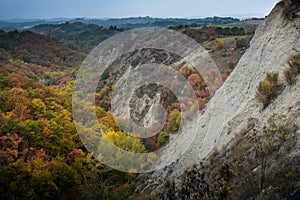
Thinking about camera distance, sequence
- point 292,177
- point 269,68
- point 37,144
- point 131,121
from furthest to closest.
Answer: point 131,121 → point 37,144 → point 269,68 → point 292,177

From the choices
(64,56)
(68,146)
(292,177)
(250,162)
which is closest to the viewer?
(292,177)

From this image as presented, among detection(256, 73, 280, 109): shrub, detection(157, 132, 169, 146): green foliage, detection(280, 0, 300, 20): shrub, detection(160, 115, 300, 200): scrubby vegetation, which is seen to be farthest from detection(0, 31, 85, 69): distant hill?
detection(160, 115, 300, 200): scrubby vegetation

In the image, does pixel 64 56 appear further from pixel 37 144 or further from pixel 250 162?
pixel 250 162

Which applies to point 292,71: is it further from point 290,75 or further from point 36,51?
point 36,51

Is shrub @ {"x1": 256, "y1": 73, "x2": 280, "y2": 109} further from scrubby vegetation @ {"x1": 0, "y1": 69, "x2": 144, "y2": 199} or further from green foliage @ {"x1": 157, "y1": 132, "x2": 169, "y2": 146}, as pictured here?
green foliage @ {"x1": 157, "y1": 132, "x2": 169, "y2": 146}

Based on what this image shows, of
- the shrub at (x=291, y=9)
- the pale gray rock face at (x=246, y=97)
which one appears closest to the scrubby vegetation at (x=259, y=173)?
the pale gray rock face at (x=246, y=97)

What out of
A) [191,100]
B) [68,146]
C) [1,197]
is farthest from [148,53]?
[1,197]

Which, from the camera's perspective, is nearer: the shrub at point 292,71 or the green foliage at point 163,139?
the shrub at point 292,71

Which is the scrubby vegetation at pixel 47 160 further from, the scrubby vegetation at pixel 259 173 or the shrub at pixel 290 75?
the shrub at pixel 290 75
